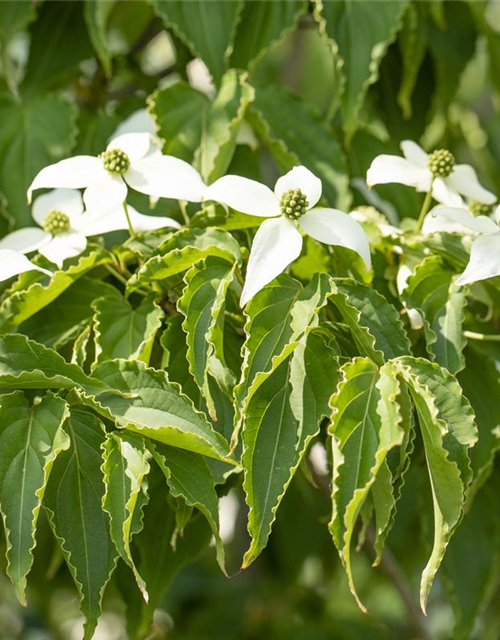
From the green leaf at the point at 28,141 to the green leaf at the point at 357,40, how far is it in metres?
0.34

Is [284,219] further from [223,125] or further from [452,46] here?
[452,46]

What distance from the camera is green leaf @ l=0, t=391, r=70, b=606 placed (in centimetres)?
76

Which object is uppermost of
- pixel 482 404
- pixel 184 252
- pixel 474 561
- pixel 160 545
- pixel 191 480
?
pixel 184 252

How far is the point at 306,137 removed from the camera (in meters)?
1.21

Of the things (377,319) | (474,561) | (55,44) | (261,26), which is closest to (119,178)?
(377,319)

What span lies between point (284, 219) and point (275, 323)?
97mm

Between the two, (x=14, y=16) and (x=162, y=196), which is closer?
(x=162, y=196)

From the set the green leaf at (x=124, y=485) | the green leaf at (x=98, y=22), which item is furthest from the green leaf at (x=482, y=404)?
the green leaf at (x=98, y=22)

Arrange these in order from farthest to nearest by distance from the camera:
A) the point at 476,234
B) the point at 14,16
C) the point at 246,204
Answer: the point at 14,16 < the point at 476,234 < the point at 246,204

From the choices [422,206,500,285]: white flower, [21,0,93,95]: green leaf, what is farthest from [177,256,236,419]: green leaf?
[21,0,93,95]: green leaf

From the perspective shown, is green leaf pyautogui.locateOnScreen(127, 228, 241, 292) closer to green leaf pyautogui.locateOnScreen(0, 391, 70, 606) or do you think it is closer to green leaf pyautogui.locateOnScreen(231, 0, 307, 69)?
green leaf pyautogui.locateOnScreen(0, 391, 70, 606)

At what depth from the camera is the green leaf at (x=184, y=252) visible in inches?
34.4

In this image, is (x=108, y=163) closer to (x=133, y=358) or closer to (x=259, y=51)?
(x=133, y=358)

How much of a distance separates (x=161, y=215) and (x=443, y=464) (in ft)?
1.62
